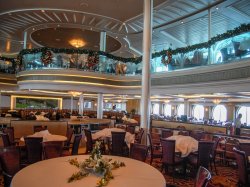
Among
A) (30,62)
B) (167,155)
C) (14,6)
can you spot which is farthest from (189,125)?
(14,6)

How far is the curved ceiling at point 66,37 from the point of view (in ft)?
50.8

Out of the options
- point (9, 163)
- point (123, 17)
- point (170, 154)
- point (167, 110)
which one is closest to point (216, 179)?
point (170, 154)

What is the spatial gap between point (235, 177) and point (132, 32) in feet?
35.8

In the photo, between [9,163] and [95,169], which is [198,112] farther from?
[95,169]

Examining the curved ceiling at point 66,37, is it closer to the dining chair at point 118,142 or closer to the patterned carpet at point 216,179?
the dining chair at point 118,142

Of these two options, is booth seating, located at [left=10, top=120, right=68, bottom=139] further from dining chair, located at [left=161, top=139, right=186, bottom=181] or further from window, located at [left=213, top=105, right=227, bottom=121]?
window, located at [left=213, top=105, right=227, bottom=121]

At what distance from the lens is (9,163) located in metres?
3.59

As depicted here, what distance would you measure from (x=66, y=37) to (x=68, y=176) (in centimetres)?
1530

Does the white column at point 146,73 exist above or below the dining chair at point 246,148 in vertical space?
above

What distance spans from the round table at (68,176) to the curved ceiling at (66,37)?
512 inches

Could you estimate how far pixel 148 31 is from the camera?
Answer: 8.62m

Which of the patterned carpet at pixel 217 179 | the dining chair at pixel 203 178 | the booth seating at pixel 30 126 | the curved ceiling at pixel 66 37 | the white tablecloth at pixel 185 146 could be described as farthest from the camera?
the curved ceiling at pixel 66 37

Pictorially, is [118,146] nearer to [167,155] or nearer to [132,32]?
[167,155]

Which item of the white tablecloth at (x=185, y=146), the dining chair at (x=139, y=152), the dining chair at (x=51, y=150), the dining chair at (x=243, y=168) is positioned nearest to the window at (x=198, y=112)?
the white tablecloth at (x=185, y=146)
